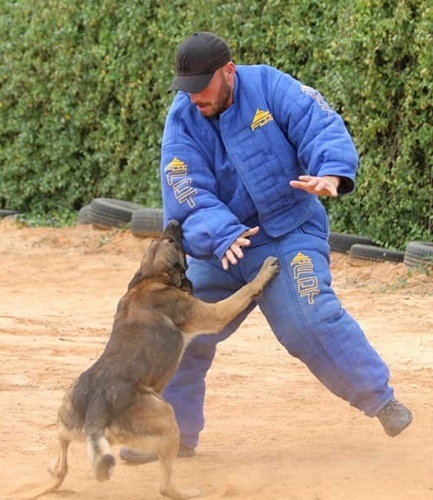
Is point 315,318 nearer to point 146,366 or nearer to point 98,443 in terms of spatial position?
point 146,366

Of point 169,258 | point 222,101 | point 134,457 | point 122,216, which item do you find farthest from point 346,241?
point 222,101

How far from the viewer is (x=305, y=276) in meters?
5.95

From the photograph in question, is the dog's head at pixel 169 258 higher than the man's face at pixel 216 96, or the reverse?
the man's face at pixel 216 96

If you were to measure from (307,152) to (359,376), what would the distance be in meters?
1.09

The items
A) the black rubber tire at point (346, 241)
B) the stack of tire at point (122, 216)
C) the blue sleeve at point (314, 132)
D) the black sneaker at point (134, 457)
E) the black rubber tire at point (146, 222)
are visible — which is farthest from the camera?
the stack of tire at point (122, 216)

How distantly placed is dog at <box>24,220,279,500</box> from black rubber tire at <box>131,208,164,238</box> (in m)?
8.26

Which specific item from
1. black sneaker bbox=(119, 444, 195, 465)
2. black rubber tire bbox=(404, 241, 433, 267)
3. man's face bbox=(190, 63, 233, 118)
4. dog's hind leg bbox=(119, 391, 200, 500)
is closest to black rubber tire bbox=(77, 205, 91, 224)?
black rubber tire bbox=(404, 241, 433, 267)

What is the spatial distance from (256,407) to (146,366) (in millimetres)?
1839

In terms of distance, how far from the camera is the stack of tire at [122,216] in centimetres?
1456

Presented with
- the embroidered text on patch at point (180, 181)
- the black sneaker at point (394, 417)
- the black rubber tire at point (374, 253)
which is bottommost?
the black rubber tire at point (374, 253)

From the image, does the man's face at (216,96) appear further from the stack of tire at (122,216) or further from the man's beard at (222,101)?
the stack of tire at (122,216)

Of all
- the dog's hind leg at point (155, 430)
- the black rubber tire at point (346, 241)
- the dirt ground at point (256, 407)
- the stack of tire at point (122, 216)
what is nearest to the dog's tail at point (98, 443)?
the dog's hind leg at point (155, 430)

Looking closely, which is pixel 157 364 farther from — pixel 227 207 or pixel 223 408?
pixel 223 408

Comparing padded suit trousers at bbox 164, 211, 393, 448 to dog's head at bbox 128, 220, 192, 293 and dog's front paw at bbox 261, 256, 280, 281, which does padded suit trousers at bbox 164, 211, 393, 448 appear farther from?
dog's head at bbox 128, 220, 192, 293
